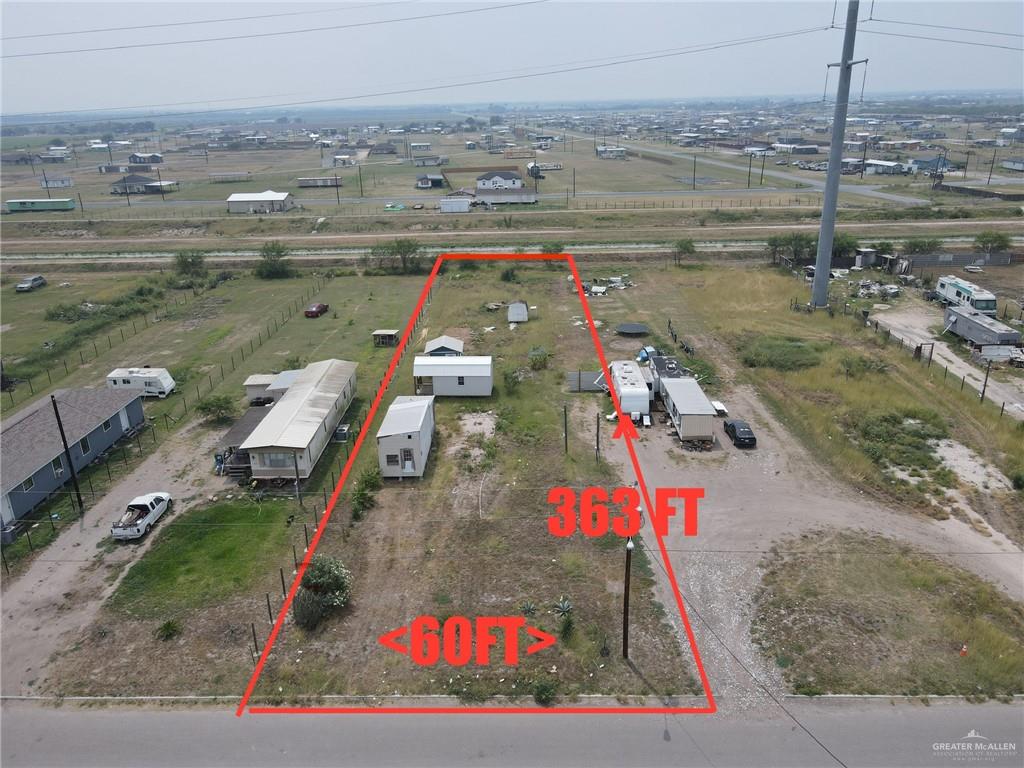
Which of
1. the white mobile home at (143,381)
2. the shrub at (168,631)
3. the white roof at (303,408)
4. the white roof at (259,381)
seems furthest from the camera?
the white mobile home at (143,381)

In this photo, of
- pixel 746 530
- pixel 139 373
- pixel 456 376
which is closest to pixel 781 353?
pixel 746 530

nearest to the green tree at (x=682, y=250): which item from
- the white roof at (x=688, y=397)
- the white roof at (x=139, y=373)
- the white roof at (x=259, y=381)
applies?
the white roof at (x=688, y=397)

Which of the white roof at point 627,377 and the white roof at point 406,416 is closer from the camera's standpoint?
the white roof at point 406,416

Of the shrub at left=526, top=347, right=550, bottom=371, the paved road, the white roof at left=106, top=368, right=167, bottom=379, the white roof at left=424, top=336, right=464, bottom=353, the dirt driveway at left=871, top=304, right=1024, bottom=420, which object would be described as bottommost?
the paved road

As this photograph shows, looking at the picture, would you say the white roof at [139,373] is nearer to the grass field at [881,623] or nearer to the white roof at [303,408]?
the white roof at [303,408]

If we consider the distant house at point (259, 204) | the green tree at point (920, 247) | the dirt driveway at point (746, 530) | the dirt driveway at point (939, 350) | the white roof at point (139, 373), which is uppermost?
the distant house at point (259, 204)

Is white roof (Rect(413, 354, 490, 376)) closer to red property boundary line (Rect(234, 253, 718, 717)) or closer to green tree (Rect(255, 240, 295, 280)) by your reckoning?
red property boundary line (Rect(234, 253, 718, 717))

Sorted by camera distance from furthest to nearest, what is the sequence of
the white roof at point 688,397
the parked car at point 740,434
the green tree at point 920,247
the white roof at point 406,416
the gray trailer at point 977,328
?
the green tree at point 920,247 → the gray trailer at point 977,328 → the white roof at point 688,397 → the parked car at point 740,434 → the white roof at point 406,416

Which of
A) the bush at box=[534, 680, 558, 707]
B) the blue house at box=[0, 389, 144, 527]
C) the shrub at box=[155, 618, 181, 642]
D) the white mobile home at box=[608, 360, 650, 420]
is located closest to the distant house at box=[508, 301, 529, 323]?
the white mobile home at box=[608, 360, 650, 420]

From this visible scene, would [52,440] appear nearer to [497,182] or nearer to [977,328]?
[977,328]

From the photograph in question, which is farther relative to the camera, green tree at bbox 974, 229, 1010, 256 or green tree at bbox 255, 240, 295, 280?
green tree at bbox 255, 240, 295, 280
